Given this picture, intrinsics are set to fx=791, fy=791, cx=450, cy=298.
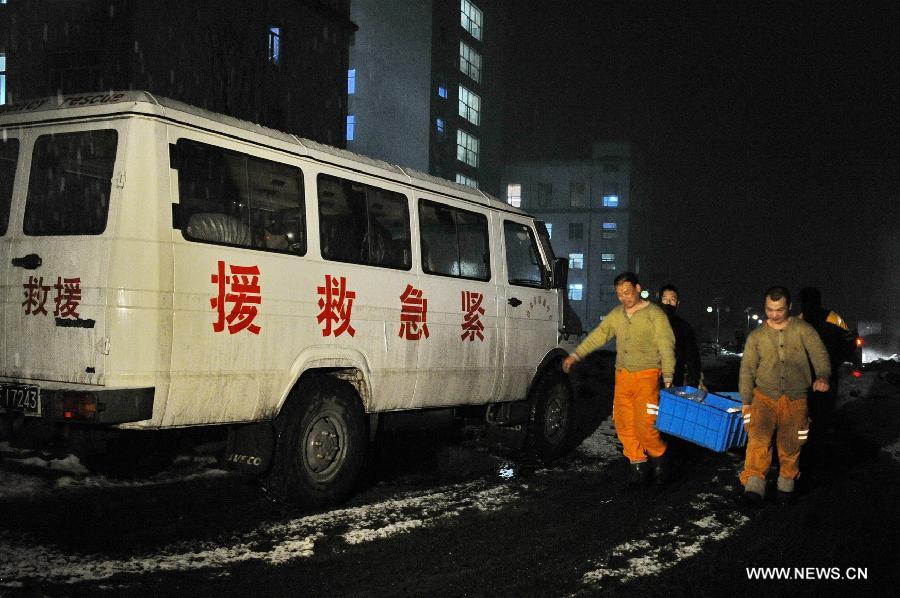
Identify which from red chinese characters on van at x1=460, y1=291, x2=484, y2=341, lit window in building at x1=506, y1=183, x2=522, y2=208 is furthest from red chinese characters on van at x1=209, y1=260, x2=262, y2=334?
lit window in building at x1=506, y1=183, x2=522, y2=208

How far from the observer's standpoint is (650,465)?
735 centimetres

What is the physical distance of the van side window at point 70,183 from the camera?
5031mm

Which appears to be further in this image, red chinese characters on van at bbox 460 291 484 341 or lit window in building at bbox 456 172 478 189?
lit window in building at bbox 456 172 478 189

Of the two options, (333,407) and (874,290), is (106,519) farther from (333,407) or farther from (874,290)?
(874,290)

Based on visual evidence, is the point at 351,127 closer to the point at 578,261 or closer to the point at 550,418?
the point at 578,261

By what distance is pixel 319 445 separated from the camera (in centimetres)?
611

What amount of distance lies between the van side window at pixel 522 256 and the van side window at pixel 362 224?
5.93ft

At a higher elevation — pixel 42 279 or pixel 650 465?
pixel 42 279

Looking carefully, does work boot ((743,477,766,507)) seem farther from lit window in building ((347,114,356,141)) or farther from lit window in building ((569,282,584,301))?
lit window in building ((569,282,584,301))

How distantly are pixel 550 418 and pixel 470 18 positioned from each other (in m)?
53.7

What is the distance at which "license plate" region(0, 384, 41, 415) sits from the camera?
4.92 metres

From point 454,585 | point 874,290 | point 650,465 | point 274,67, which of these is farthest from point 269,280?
point 874,290

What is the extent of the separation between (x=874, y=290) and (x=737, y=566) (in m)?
104

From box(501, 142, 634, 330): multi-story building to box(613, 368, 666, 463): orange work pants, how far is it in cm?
6604
